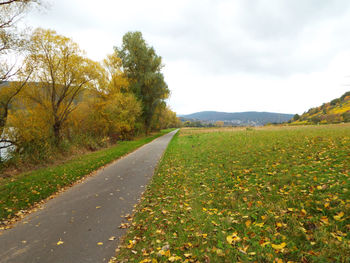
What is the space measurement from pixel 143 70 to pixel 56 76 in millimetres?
16274

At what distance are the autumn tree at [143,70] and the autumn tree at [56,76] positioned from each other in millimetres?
11017

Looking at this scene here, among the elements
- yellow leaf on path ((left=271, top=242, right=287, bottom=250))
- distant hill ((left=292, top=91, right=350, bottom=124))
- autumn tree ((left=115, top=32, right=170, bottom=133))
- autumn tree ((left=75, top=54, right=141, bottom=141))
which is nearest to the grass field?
yellow leaf on path ((left=271, top=242, right=287, bottom=250))

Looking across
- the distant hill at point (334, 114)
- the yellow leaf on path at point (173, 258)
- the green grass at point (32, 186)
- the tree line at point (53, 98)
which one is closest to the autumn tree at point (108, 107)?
the tree line at point (53, 98)

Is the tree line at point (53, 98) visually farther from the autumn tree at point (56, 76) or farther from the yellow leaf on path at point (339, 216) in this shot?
the yellow leaf on path at point (339, 216)

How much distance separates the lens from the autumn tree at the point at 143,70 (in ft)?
86.5

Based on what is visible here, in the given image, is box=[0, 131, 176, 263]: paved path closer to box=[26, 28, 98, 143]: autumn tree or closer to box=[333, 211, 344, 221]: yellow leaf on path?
box=[333, 211, 344, 221]: yellow leaf on path

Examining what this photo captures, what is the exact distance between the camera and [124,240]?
12.5 ft

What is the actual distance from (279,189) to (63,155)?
1388 cm

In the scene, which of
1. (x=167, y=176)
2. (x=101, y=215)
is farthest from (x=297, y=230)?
(x=167, y=176)

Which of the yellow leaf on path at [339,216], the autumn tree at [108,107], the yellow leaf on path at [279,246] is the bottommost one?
the yellow leaf on path at [279,246]

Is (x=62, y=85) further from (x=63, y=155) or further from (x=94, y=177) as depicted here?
(x=94, y=177)

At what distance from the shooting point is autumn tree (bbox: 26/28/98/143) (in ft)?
38.7

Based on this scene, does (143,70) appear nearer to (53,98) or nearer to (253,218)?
(53,98)

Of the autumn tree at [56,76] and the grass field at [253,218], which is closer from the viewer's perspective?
the grass field at [253,218]
